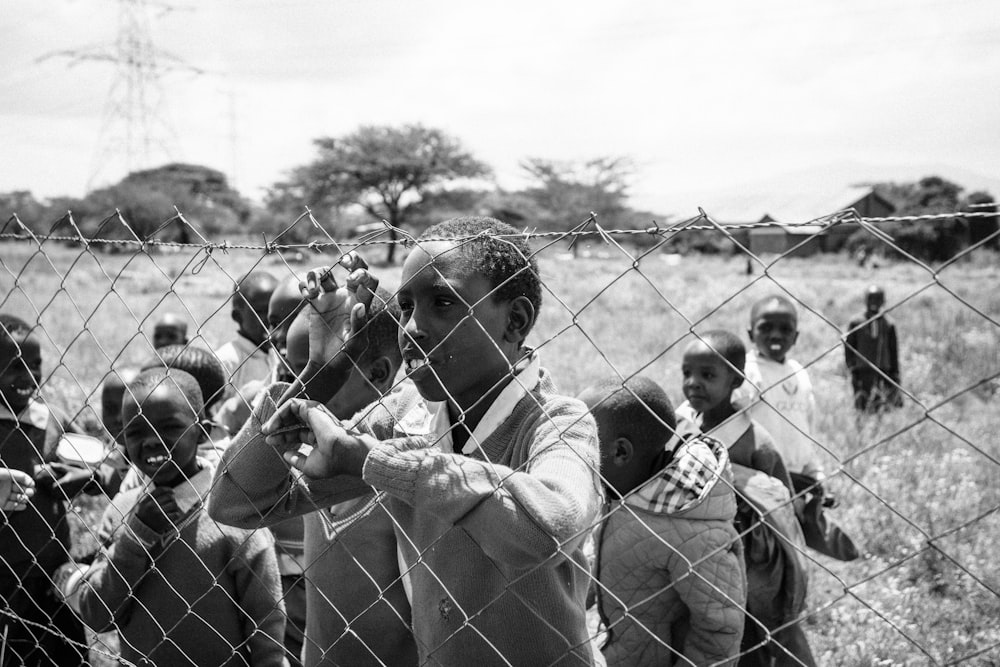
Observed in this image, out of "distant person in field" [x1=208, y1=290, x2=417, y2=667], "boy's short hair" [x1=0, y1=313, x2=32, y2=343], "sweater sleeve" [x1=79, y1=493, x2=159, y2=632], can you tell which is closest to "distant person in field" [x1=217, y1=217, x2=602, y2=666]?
"distant person in field" [x1=208, y1=290, x2=417, y2=667]

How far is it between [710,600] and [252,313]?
2.55 m

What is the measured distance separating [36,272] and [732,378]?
911 inches

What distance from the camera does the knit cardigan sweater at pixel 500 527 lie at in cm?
115

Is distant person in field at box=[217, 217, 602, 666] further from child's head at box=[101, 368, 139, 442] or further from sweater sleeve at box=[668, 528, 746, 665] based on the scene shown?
child's head at box=[101, 368, 139, 442]

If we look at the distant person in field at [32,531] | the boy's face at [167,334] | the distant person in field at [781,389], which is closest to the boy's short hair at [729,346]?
the distant person in field at [781,389]

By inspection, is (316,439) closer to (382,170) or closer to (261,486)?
(261,486)

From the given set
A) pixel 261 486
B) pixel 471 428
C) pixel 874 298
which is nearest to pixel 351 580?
pixel 261 486

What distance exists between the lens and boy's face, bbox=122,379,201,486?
84.1 inches

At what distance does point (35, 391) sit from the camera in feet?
9.03

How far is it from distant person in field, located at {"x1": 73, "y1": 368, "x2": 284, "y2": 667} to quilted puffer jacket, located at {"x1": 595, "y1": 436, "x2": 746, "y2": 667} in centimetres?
93

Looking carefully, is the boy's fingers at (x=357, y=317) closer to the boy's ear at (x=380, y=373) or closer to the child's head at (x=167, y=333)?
the boy's ear at (x=380, y=373)

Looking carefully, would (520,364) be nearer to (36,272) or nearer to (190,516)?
(190,516)

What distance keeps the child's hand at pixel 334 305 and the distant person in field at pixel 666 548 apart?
Answer: 2.60 ft

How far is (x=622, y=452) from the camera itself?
2.18 meters
